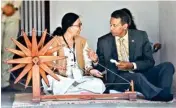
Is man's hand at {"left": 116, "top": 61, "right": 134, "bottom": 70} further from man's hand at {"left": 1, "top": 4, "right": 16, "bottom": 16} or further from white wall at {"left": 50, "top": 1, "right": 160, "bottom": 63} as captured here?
white wall at {"left": 50, "top": 1, "right": 160, "bottom": 63}

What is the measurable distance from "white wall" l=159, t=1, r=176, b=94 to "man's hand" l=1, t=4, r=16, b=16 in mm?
1712

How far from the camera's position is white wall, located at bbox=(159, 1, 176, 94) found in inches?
223

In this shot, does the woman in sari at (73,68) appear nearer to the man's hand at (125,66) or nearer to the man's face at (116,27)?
the man's hand at (125,66)

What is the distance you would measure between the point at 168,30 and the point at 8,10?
183 cm

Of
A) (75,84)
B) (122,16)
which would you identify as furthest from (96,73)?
(122,16)

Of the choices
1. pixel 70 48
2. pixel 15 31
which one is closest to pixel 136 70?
pixel 70 48

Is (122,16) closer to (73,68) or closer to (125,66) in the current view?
(125,66)

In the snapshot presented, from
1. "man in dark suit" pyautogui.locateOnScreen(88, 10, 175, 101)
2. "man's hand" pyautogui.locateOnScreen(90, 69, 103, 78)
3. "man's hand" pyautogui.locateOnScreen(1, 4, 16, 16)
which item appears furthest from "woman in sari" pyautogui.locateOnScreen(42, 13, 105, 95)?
"man's hand" pyautogui.locateOnScreen(1, 4, 16, 16)

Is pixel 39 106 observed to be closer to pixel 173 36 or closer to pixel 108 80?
pixel 108 80

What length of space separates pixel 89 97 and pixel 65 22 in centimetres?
77

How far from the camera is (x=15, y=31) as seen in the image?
5504 mm

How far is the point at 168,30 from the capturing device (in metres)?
5.92

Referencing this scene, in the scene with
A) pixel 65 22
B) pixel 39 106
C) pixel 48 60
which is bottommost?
pixel 39 106

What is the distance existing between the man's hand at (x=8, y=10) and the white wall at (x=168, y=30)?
171cm
